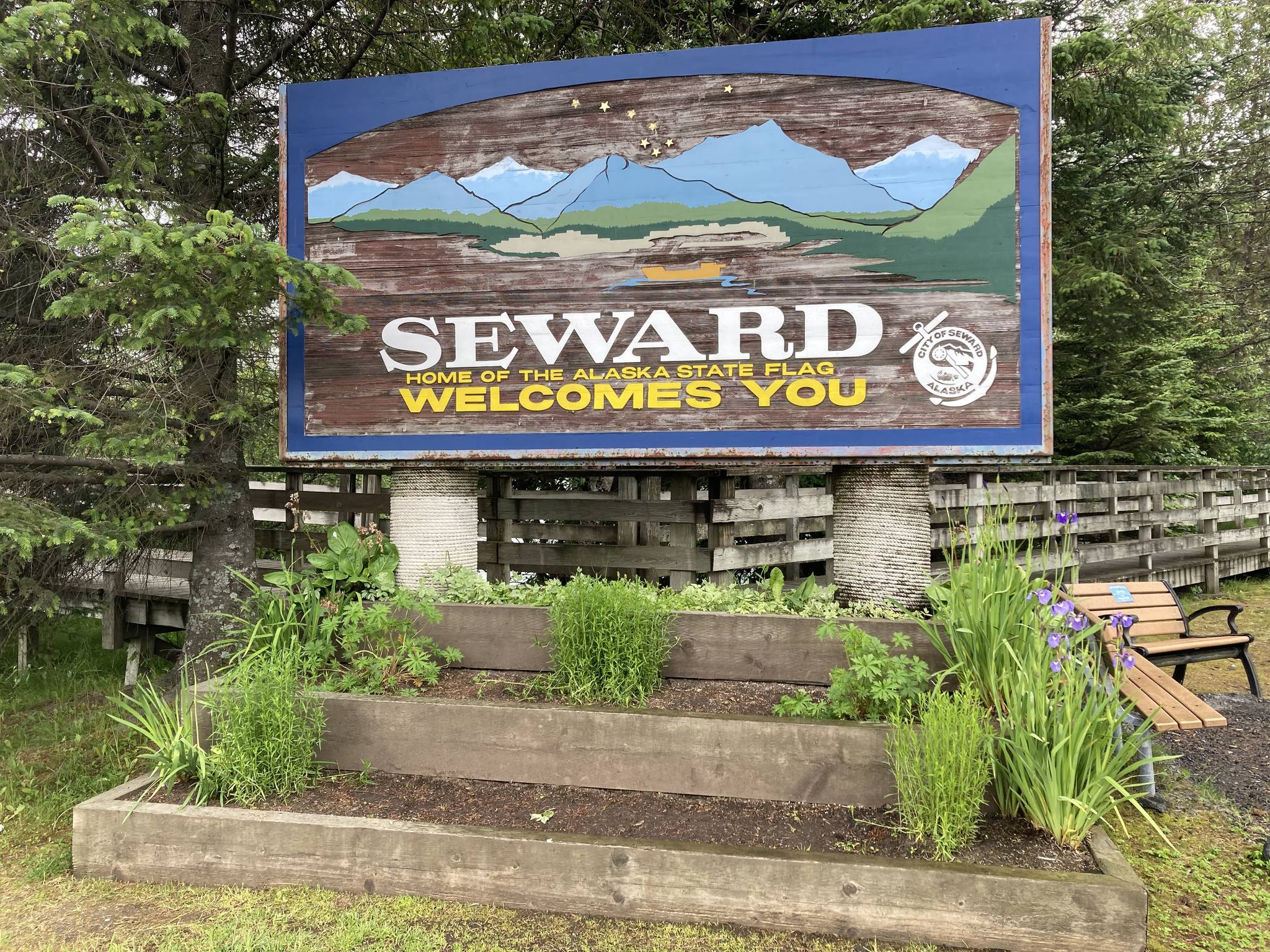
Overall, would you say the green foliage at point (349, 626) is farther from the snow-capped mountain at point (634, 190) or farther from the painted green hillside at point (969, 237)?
the painted green hillside at point (969, 237)

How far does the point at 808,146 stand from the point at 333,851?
4.21 meters

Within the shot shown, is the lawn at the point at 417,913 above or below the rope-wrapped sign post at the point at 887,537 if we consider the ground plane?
below

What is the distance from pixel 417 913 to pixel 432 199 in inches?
151

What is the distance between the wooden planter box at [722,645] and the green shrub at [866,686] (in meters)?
0.28

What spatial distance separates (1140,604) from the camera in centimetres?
550

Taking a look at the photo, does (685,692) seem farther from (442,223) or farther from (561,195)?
(442,223)

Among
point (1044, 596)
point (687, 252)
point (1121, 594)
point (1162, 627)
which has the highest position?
point (687, 252)

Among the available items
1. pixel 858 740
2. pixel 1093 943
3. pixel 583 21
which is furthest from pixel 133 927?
pixel 583 21

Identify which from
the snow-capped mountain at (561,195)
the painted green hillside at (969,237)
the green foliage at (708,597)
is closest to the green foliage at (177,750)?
the green foliage at (708,597)

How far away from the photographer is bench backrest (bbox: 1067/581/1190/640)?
17.2 ft

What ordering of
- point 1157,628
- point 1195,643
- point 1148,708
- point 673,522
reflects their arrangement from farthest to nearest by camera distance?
1. point 673,522
2. point 1157,628
3. point 1195,643
4. point 1148,708

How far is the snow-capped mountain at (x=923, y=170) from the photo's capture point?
168 inches

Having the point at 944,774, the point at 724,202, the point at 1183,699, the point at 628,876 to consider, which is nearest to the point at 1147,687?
the point at 1183,699

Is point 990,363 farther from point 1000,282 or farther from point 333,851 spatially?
point 333,851
